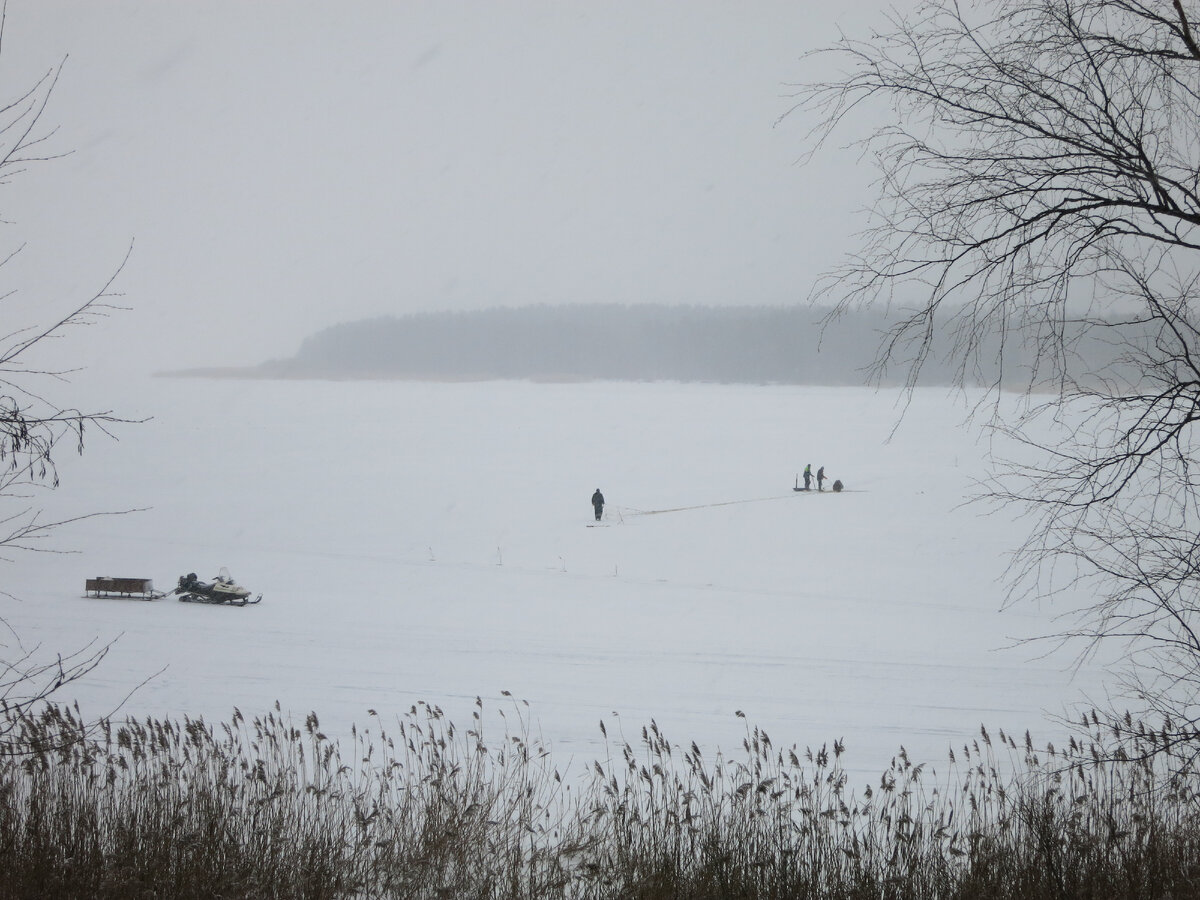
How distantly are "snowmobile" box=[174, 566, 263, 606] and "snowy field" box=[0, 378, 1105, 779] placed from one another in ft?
2.24

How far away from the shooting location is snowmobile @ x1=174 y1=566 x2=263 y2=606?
1923cm

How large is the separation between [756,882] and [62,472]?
47.4 meters

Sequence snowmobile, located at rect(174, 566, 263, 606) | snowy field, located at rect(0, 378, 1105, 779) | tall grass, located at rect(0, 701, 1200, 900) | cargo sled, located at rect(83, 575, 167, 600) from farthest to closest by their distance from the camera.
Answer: snowmobile, located at rect(174, 566, 263, 606), cargo sled, located at rect(83, 575, 167, 600), snowy field, located at rect(0, 378, 1105, 779), tall grass, located at rect(0, 701, 1200, 900)

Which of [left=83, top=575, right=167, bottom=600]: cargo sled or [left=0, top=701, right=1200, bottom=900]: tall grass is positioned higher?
[left=0, top=701, right=1200, bottom=900]: tall grass

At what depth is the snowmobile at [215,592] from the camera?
19.2 m

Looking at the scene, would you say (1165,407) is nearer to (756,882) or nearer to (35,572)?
(756,882)

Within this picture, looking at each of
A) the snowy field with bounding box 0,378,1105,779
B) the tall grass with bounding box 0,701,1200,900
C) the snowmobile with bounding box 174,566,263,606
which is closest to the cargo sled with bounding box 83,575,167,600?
the snowy field with bounding box 0,378,1105,779

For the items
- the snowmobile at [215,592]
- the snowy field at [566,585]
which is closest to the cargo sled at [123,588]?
the snowy field at [566,585]

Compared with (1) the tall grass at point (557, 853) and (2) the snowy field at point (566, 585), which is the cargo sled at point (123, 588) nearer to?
(2) the snowy field at point (566, 585)

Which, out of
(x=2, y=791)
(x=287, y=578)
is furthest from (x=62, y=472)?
(x=2, y=791)

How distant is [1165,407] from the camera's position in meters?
4.68

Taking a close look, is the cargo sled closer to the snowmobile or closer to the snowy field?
the snowy field

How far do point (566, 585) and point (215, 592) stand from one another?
8.52 meters

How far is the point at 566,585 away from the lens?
74.4 ft
